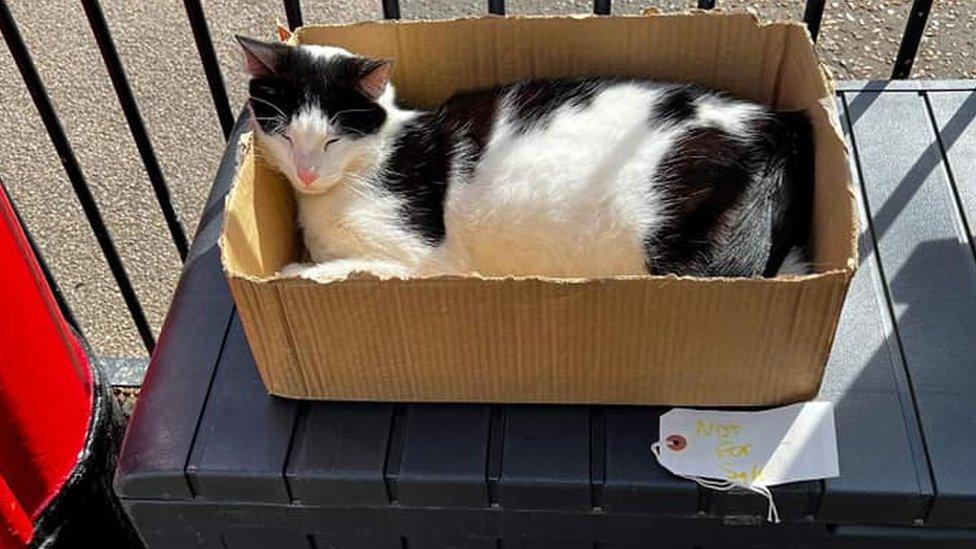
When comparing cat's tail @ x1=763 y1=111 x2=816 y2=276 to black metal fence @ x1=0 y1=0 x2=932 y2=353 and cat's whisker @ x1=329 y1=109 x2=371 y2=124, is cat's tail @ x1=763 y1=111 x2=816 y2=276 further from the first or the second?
cat's whisker @ x1=329 y1=109 x2=371 y2=124

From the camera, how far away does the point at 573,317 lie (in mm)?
893

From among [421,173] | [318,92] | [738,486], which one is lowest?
[738,486]

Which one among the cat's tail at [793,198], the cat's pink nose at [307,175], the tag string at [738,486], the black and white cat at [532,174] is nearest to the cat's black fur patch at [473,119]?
the black and white cat at [532,174]

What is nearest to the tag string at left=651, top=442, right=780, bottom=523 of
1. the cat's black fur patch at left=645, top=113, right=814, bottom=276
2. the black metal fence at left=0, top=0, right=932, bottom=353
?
the cat's black fur patch at left=645, top=113, right=814, bottom=276

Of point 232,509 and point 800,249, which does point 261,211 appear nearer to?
point 232,509

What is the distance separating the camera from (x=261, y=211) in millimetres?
1072

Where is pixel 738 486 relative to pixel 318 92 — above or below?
below

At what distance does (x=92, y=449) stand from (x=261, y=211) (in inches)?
19.9

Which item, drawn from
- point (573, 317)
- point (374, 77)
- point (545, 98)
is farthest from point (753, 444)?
point (374, 77)

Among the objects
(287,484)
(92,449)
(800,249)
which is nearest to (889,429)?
(800,249)

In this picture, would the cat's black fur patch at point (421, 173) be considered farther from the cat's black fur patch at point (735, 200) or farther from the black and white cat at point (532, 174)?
the cat's black fur patch at point (735, 200)

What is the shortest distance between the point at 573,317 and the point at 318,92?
0.41 m

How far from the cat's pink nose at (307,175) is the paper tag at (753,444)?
0.46 meters

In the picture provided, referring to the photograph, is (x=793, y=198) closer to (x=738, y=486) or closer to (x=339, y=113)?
(x=738, y=486)
